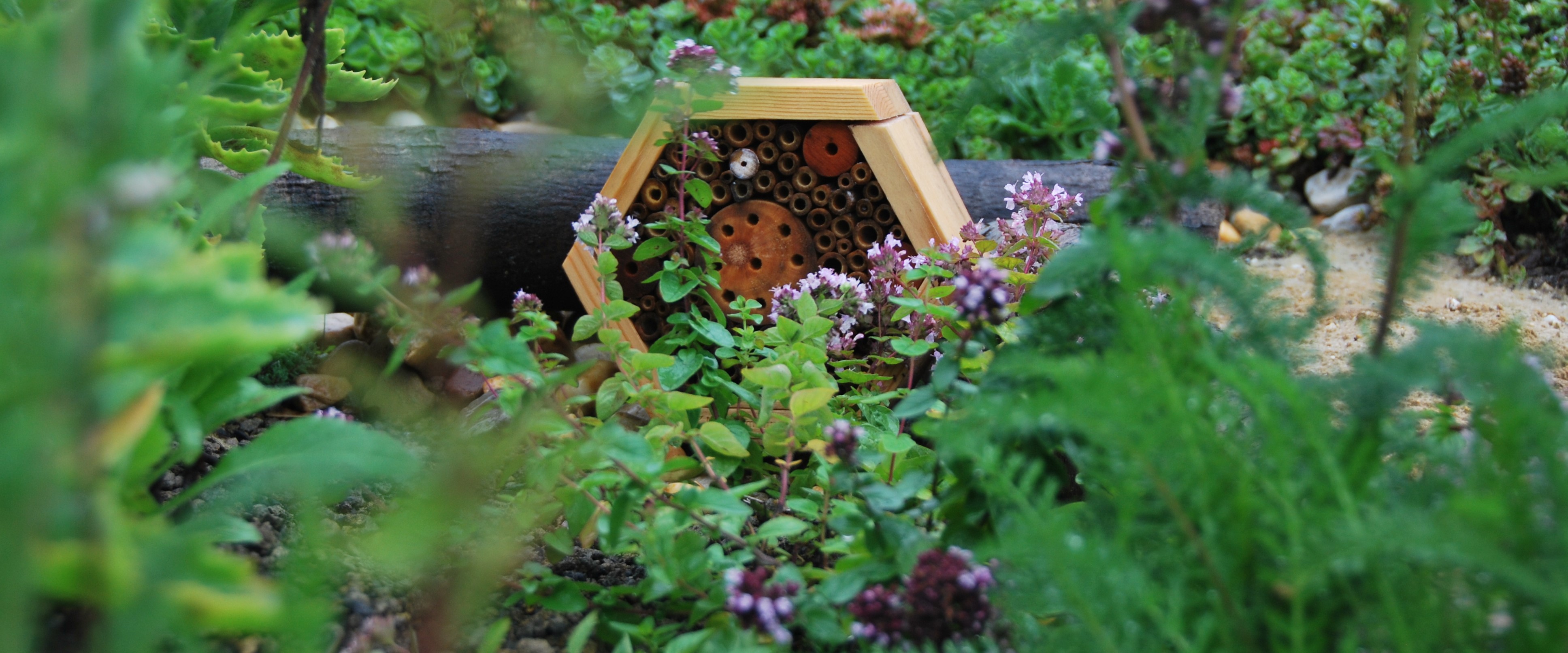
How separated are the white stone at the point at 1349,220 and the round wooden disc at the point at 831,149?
9.52 ft

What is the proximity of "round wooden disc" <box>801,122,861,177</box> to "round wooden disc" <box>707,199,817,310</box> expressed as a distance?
121 mm

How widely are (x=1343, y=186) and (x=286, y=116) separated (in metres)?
4.12

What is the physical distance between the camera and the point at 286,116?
1.19 metres

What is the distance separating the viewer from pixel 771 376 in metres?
1.38

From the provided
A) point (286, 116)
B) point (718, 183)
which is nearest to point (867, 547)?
point (286, 116)

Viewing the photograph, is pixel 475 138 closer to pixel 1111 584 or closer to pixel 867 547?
pixel 867 547

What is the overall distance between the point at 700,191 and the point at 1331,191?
3342mm

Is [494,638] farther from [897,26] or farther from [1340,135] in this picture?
[1340,135]

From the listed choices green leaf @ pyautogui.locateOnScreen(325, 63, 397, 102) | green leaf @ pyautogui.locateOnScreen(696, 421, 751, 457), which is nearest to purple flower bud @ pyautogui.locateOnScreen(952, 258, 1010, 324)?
green leaf @ pyautogui.locateOnScreen(696, 421, 751, 457)

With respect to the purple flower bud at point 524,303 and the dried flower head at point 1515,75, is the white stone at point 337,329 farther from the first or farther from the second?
the dried flower head at point 1515,75

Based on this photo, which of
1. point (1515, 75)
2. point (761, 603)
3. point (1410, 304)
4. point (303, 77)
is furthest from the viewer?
point (1515, 75)

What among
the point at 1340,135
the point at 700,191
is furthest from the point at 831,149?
the point at 1340,135

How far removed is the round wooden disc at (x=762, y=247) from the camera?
1.96 metres

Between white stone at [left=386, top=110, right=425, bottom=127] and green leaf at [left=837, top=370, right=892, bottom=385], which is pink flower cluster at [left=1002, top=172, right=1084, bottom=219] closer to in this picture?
green leaf at [left=837, top=370, right=892, bottom=385]
